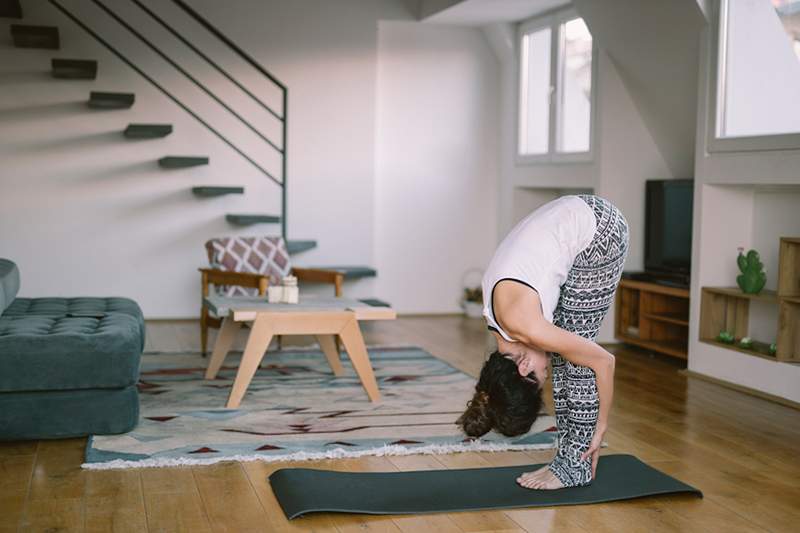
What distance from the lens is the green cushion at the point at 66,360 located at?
4027 millimetres

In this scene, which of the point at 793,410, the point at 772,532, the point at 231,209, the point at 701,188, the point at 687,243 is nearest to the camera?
the point at 772,532

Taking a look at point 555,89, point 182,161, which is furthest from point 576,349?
point 182,161

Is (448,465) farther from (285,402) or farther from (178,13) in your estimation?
(178,13)

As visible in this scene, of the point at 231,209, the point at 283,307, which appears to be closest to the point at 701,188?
the point at 283,307

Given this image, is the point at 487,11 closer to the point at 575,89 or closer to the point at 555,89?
the point at 555,89

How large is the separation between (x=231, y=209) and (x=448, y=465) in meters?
4.43

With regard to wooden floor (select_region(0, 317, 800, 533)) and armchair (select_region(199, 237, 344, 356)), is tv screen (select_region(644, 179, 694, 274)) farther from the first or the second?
armchair (select_region(199, 237, 344, 356))

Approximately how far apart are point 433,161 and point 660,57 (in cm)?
258

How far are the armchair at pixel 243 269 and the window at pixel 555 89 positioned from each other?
216 cm

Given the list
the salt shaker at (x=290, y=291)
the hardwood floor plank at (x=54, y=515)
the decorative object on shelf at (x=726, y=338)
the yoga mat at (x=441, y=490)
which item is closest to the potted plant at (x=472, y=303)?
the decorative object on shelf at (x=726, y=338)

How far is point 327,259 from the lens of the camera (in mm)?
8141

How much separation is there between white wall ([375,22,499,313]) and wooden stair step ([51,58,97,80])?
2286 millimetres

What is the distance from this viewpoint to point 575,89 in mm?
7328

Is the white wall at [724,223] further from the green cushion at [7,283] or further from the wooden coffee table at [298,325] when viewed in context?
the green cushion at [7,283]
